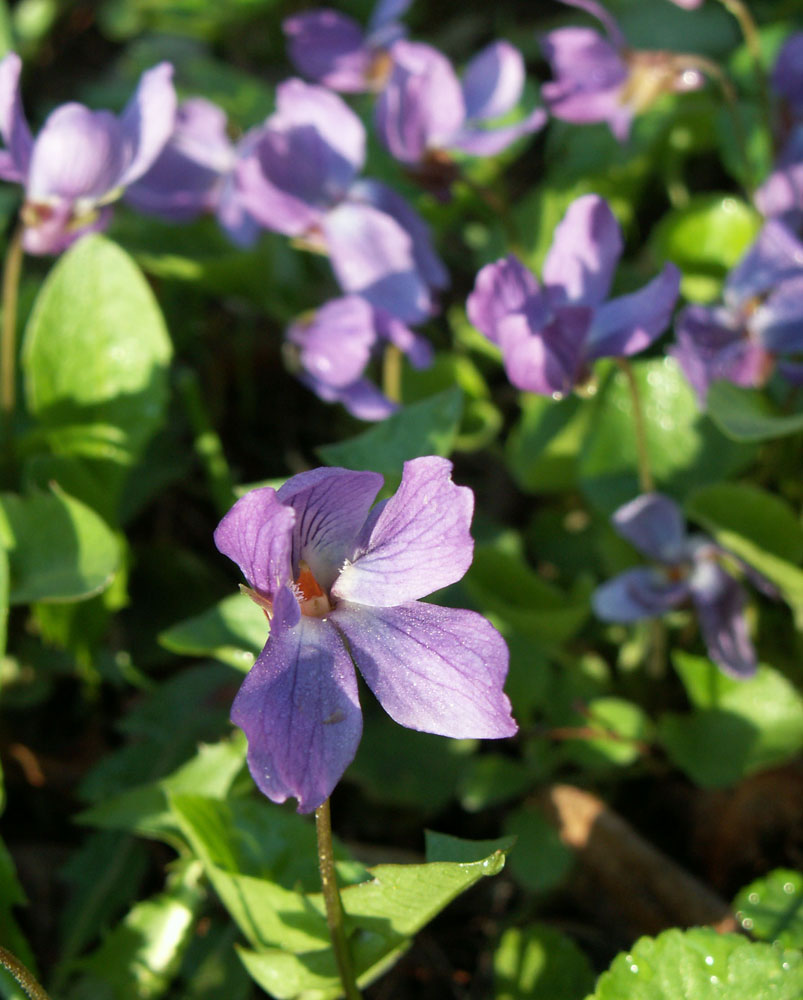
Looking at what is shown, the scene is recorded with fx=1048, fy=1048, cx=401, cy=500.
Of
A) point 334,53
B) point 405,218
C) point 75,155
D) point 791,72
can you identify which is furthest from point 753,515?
point 334,53

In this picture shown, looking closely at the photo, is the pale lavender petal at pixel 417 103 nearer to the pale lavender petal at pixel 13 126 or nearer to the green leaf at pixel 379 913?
the pale lavender petal at pixel 13 126

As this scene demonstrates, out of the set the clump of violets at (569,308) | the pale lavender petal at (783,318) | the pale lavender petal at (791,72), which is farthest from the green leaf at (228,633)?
the pale lavender petal at (791,72)

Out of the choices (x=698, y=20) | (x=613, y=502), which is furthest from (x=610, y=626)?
(x=698, y=20)

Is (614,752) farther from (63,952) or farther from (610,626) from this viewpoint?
(63,952)

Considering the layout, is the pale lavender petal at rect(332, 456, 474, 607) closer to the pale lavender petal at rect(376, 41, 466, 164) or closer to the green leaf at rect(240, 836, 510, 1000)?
the green leaf at rect(240, 836, 510, 1000)

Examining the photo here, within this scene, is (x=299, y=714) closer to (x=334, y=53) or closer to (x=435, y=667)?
(x=435, y=667)

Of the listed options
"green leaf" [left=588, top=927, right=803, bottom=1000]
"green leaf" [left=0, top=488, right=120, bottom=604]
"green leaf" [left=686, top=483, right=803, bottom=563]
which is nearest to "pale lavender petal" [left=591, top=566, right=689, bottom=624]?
"green leaf" [left=686, top=483, right=803, bottom=563]
